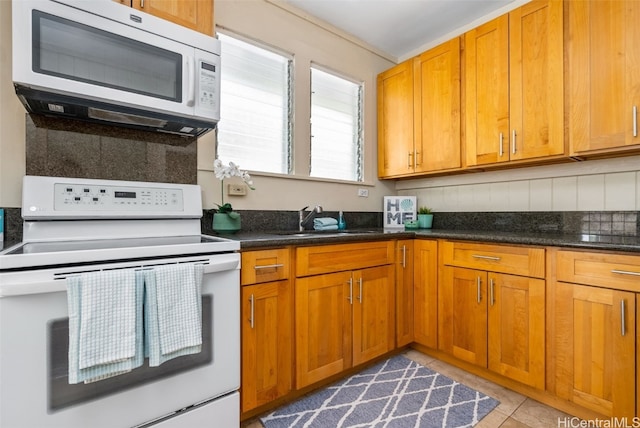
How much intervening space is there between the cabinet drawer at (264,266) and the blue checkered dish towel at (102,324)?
50 centimetres

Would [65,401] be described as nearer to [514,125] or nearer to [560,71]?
[514,125]

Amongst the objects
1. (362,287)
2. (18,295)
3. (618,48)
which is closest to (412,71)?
(618,48)

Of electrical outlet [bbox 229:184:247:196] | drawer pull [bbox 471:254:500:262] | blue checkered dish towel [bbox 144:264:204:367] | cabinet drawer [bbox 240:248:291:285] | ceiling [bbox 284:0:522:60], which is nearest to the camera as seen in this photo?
blue checkered dish towel [bbox 144:264:204:367]

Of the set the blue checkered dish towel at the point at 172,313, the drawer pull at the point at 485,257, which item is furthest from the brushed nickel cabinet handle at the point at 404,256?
the blue checkered dish towel at the point at 172,313

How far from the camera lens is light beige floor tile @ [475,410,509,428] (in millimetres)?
1547

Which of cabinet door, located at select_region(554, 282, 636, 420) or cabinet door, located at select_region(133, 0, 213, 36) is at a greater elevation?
cabinet door, located at select_region(133, 0, 213, 36)

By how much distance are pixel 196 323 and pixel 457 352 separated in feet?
5.41

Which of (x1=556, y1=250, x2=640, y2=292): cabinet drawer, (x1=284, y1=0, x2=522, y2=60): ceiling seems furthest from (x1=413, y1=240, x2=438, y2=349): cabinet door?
(x1=284, y1=0, x2=522, y2=60): ceiling

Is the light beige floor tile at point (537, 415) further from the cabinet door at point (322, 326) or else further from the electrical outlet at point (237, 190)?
the electrical outlet at point (237, 190)

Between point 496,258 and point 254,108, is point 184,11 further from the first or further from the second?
point 496,258

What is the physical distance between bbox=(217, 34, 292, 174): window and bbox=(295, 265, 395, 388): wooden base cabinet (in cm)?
100

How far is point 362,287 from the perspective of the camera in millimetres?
1964

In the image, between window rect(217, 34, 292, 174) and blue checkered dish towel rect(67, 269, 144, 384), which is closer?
blue checkered dish towel rect(67, 269, 144, 384)

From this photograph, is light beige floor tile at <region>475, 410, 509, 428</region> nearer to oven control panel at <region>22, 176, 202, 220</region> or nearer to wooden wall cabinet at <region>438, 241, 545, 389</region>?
wooden wall cabinet at <region>438, 241, 545, 389</region>
